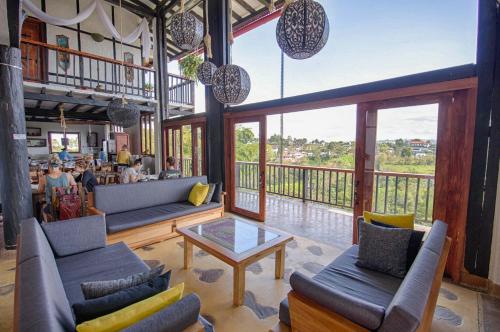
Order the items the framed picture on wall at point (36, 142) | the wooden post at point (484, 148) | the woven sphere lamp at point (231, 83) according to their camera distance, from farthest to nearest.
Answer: the framed picture on wall at point (36, 142) < the woven sphere lamp at point (231, 83) < the wooden post at point (484, 148)

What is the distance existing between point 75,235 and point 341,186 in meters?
4.55

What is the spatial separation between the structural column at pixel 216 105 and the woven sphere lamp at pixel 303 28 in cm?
337

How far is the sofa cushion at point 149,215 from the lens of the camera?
9.93ft

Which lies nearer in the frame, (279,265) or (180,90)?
(279,265)

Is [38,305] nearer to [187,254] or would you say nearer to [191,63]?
[187,254]

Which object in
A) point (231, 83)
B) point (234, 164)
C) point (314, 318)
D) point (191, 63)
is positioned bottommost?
point (314, 318)

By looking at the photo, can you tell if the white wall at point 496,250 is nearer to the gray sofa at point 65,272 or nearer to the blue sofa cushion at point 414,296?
the blue sofa cushion at point 414,296

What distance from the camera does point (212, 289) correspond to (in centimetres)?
238

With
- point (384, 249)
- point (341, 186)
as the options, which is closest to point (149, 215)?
point (384, 249)

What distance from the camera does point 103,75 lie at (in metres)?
7.71

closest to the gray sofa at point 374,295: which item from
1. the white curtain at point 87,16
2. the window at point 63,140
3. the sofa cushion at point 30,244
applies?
the sofa cushion at point 30,244

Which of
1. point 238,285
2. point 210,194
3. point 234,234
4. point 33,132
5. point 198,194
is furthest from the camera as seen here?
point 33,132

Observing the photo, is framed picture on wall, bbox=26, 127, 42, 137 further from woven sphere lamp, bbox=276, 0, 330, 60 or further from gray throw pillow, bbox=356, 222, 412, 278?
gray throw pillow, bbox=356, 222, 412, 278

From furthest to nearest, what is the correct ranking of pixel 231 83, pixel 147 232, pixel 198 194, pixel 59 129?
pixel 59 129, pixel 198 194, pixel 147 232, pixel 231 83
